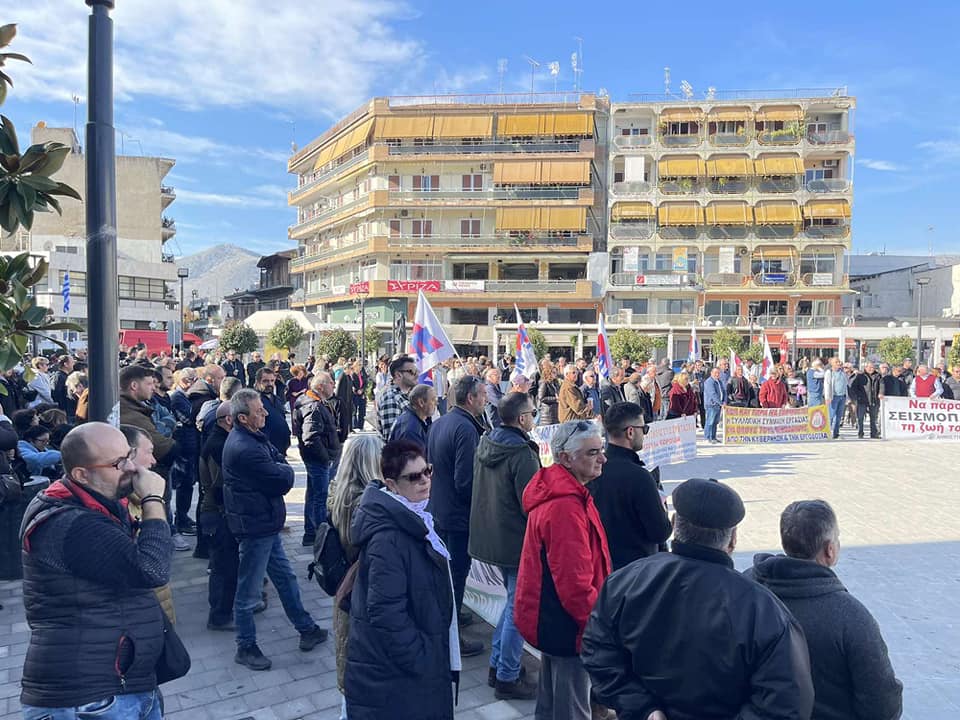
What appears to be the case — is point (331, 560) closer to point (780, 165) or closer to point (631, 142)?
point (631, 142)

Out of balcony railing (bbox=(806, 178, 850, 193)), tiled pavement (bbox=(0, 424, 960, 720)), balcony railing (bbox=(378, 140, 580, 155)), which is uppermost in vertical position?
balcony railing (bbox=(378, 140, 580, 155))

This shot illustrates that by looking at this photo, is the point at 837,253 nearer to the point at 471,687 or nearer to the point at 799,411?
the point at 799,411

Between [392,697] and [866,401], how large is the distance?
1721 centimetres

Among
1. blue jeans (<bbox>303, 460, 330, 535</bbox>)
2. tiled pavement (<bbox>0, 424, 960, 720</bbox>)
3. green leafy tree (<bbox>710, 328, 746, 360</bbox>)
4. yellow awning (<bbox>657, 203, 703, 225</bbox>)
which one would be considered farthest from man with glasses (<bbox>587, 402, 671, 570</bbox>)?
yellow awning (<bbox>657, 203, 703, 225</bbox>)

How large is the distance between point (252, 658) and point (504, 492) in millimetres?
2114

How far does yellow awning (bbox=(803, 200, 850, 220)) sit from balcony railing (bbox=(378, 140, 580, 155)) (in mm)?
16836

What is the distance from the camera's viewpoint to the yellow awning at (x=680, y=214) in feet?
159

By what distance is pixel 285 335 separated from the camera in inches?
1628

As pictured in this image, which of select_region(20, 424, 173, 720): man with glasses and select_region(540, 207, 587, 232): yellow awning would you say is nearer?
select_region(20, 424, 173, 720): man with glasses

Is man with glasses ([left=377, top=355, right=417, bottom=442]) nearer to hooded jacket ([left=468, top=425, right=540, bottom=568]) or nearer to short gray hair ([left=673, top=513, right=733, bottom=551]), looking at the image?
hooded jacket ([left=468, top=425, right=540, bottom=568])

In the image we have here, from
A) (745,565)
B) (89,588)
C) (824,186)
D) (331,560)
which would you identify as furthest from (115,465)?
(824,186)

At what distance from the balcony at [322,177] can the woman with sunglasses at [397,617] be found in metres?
50.2

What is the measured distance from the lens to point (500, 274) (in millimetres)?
50125

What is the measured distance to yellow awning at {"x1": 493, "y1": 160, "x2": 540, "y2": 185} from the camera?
47750mm
